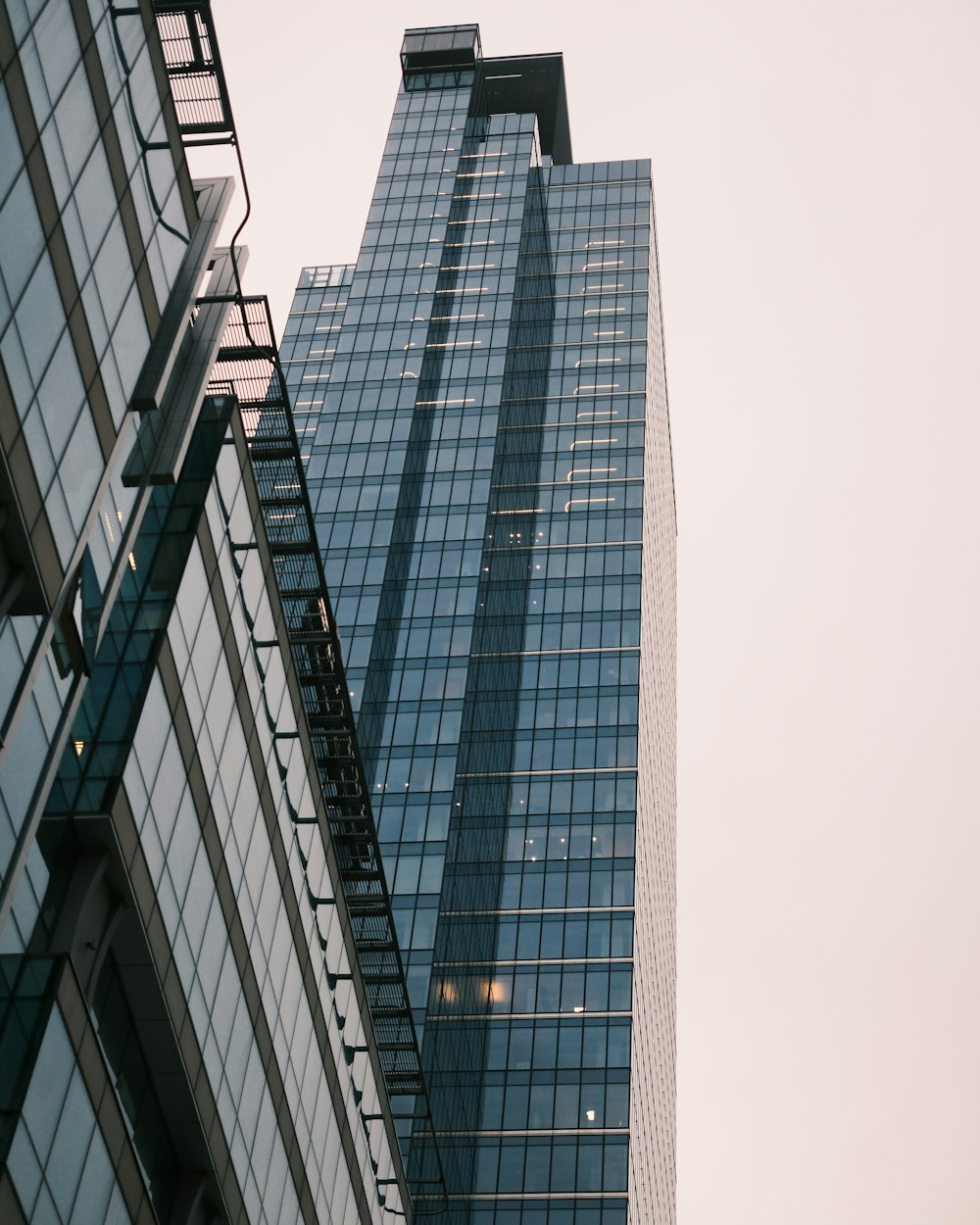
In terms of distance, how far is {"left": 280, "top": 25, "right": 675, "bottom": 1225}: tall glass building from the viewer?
9875cm

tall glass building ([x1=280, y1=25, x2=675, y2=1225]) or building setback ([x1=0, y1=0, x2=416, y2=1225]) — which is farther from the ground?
tall glass building ([x1=280, y1=25, x2=675, y2=1225])

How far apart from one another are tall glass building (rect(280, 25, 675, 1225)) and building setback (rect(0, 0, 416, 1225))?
48.2 m

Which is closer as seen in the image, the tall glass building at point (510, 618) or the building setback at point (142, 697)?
the building setback at point (142, 697)

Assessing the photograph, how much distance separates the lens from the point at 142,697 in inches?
1462

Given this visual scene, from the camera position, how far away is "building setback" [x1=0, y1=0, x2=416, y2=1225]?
3197 cm

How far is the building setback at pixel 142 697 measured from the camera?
31969mm

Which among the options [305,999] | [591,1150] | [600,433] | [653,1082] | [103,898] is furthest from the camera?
[600,433]

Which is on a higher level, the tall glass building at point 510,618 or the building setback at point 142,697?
the tall glass building at point 510,618

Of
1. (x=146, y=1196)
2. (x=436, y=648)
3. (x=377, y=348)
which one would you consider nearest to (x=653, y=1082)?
(x=436, y=648)

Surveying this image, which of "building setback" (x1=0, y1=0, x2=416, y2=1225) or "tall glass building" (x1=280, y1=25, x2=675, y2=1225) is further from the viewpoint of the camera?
A: "tall glass building" (x1=280, y1=25, x2=675, y2=1225)

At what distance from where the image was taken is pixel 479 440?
134m

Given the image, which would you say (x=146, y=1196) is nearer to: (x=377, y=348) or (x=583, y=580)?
(x=583, y=580)

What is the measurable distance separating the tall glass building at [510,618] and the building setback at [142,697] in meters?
48.2

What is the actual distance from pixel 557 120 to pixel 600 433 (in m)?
70.2
